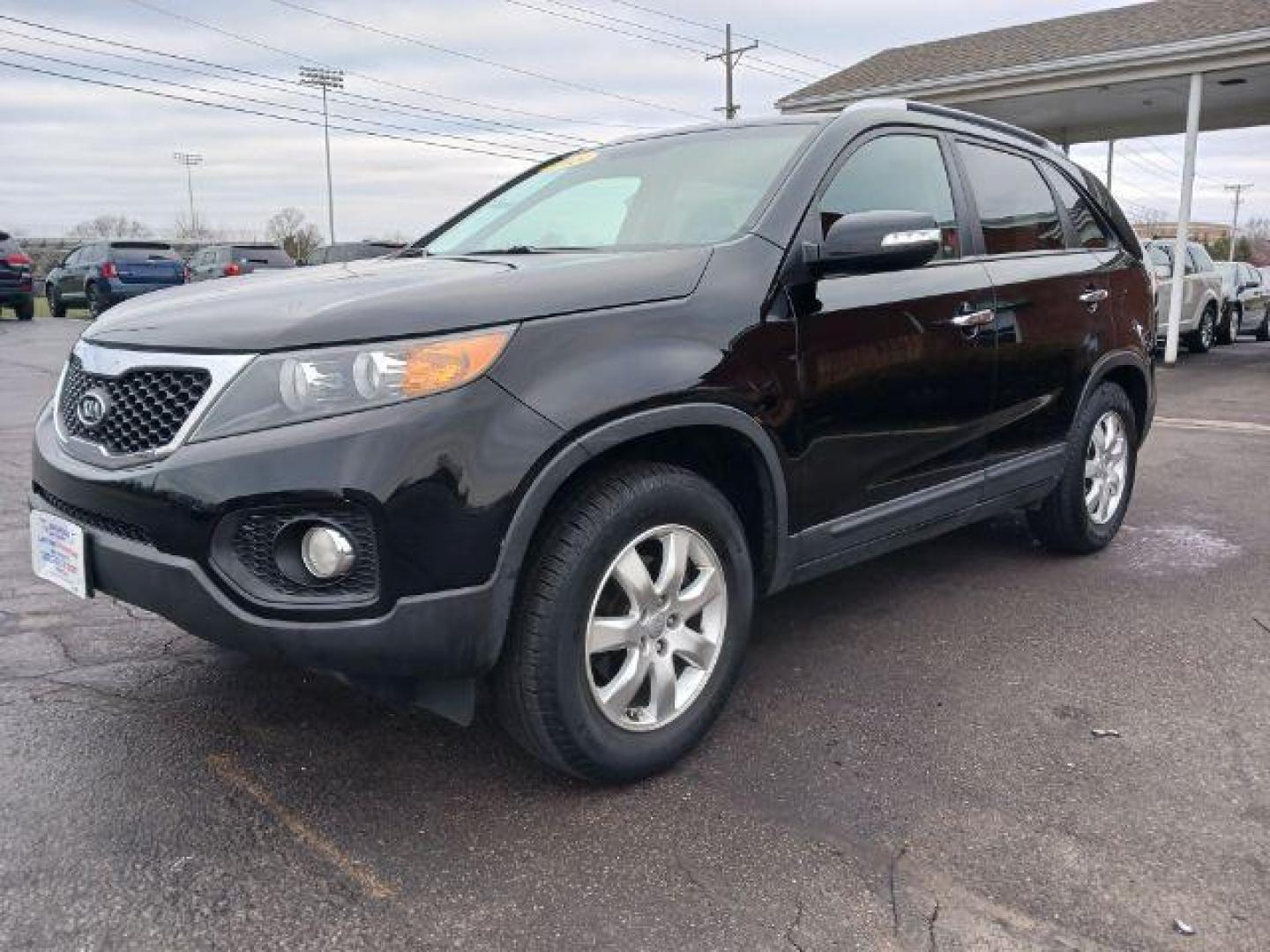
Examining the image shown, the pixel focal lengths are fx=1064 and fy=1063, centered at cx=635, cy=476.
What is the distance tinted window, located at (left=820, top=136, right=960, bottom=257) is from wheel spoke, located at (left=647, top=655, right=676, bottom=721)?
4.59 feet

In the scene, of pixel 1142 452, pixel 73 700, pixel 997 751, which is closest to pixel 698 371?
pixel 997 751

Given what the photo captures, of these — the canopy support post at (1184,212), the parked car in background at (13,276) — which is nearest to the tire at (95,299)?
the parked car in background at (13,276)

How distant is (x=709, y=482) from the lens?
9.43 feet

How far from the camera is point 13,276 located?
20719mm

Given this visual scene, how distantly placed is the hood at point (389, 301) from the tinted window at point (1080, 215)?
7.93ft

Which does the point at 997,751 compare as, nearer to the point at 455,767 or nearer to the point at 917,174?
the point at 455,767

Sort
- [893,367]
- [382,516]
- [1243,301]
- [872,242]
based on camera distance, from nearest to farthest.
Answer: [382,516]
[872,242]
[893,367]
[1243,301]

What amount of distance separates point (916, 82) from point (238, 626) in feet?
49.1

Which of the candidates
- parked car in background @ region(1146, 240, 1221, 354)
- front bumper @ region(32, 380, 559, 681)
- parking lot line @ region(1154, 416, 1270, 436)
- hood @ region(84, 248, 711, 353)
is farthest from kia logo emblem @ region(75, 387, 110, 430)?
parked car in background @ region(1146, 240, 1221, 354)

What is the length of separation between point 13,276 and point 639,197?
21.2 metres

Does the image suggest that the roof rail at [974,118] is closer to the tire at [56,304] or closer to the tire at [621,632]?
the tire at [621,632]

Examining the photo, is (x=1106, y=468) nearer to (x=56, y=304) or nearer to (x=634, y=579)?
(x=634, y=579)

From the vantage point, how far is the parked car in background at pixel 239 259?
2102cm

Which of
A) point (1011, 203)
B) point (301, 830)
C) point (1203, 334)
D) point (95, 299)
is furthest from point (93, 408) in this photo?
point (95, 299)
